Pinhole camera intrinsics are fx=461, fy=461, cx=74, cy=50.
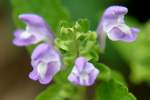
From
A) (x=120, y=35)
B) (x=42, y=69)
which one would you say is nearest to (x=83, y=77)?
(x=42, y=69)

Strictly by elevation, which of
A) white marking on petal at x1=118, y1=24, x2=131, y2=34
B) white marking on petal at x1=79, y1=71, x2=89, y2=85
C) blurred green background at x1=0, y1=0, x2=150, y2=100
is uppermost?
white marking on petal at x1=118, y1=24, x2=131, y2=34

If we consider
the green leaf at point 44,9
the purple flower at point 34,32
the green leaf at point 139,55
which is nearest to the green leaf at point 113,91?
the purple flower at point 34,32

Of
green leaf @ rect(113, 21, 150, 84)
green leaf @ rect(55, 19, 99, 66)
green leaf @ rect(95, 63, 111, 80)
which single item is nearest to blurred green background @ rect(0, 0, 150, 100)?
green leaf @ rect(113, 21, 150, 84)

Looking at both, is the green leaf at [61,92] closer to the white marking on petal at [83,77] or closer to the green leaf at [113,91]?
the green leaf at [113,91]

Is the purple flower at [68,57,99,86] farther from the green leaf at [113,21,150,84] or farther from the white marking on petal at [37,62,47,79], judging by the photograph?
the green leaf at [113,21,150,84]

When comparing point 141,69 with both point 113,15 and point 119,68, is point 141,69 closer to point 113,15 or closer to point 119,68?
point 119,68

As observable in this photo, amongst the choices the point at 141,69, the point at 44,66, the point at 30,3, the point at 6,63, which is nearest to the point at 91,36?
the point at 44,66
